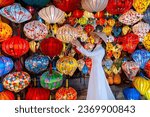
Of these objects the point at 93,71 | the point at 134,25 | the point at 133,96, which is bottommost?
the point at 133,96

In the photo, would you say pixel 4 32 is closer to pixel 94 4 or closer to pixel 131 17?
pixel 94 4

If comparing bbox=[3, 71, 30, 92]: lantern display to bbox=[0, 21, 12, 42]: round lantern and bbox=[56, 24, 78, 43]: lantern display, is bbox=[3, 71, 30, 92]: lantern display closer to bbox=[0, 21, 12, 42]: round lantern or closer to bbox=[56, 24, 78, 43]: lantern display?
bbox=[0, 21, 12, 42]: round lantern

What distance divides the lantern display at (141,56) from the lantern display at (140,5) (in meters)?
0.52

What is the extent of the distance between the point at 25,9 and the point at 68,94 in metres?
0.95

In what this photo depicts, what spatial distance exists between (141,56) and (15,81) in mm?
1405

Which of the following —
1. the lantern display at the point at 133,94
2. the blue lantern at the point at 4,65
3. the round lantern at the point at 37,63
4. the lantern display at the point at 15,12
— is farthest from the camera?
the lantern display at the point at 133,94

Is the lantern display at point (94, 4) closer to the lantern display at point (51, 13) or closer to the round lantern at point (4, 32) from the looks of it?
the lantern display at point (51, 13)

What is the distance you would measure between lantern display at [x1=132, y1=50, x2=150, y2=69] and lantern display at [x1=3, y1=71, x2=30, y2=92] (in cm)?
126

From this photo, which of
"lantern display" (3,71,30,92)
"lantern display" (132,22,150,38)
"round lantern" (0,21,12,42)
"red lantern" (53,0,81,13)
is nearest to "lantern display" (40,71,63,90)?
"lantern display" (3,71,30,92)

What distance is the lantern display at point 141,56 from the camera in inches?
102

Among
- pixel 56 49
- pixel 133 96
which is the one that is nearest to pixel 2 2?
pixel 56 49

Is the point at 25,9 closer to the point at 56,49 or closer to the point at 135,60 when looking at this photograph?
the point at 56,49

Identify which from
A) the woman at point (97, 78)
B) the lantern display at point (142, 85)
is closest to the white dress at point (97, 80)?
the woman at point (97, 78)

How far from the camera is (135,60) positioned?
2654 mm
